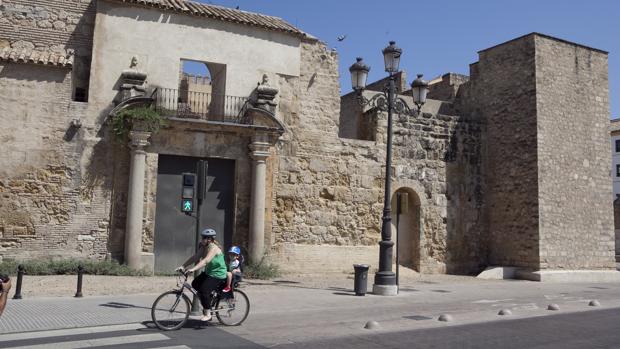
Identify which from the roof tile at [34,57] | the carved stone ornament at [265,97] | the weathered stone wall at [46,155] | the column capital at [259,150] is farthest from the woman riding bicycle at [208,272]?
the roof tile at [34,57]

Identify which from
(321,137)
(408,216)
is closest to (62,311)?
(321,137)

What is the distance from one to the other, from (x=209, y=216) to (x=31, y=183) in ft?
15.9

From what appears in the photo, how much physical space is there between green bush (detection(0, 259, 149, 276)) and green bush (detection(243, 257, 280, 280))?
288 cm

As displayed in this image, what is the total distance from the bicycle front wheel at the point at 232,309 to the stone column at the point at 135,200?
7131mm

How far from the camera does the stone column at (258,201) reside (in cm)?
A: 1631

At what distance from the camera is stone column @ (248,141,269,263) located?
1631cm

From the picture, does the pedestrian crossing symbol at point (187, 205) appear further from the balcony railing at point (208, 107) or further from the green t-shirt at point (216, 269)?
the balcony railing at point (208, 107)

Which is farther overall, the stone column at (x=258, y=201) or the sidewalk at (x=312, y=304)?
the stone column at (x=258, y=201)

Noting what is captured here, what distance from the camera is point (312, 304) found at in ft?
36.4

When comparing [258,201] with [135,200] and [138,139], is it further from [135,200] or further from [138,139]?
[138,139]

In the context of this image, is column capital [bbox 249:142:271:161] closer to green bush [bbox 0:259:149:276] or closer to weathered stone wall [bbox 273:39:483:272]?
weathered stone wall [bbox 273:39:483:272]

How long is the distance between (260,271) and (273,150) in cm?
377

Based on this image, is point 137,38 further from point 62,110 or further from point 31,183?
point 31,183

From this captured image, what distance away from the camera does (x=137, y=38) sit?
631 inches
